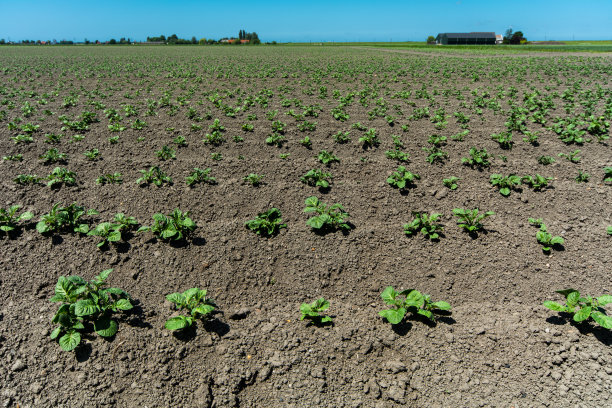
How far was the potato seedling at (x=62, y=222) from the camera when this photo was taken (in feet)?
15.9

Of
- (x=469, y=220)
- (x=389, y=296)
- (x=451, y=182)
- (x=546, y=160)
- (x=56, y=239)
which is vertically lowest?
(x=389, y=296)

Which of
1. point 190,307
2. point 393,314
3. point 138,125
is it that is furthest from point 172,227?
point 138,125

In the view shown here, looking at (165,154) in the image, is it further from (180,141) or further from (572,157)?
(572,157)

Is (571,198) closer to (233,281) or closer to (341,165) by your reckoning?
(341,165)

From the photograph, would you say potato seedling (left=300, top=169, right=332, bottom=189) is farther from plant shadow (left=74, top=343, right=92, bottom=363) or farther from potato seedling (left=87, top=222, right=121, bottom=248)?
plant shadow (left=74, top=343, right=92, bottom=363)

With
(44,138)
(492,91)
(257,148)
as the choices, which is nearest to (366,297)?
(257,148)

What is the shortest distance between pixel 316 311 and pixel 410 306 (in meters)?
1.02

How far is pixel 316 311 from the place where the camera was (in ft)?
12.2

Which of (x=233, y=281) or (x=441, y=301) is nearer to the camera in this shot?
(x=441, y=301)

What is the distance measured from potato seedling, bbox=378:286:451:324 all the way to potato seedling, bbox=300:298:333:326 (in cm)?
57

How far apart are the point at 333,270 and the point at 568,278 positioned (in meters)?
2.88

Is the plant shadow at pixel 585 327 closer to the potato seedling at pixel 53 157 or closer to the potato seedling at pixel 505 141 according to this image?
the potato seedling at pixel 505 141

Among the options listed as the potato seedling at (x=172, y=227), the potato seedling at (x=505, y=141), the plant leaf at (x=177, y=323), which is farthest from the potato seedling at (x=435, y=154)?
the plant leaf at (x=177, y=323)

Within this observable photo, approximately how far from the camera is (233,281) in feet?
14.2
